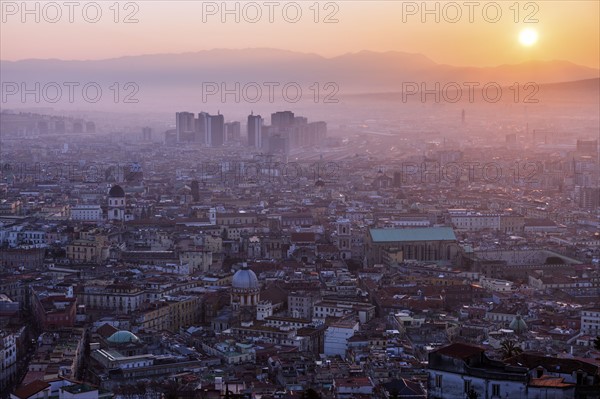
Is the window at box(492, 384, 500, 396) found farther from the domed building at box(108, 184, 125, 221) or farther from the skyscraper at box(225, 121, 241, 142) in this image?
the skyscraper at box(225, 121, 241, 142)

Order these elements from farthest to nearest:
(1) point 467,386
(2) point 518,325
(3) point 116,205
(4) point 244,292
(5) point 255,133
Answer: (5) point 255,133 < (3) point 116,205 < (4) point 244,292 < (2) point 518,325 < (1) point 467,386

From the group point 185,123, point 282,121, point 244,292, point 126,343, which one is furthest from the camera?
point 185,123

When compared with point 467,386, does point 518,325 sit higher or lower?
lower

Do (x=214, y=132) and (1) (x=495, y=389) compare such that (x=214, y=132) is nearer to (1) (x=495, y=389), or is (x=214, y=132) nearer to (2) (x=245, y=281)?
(2) (x=245, y=281)

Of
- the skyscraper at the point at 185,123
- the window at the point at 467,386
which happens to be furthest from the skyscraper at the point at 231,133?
the window at the point at 467,386

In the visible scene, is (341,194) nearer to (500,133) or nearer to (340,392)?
(340,392)

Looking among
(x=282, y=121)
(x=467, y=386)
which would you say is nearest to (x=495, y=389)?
(x=467, y=386)
